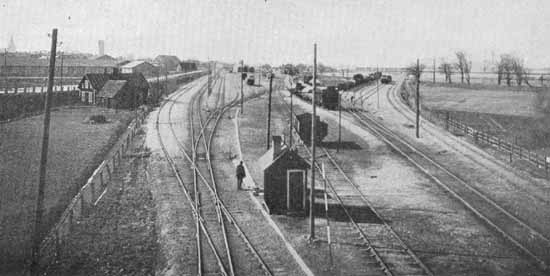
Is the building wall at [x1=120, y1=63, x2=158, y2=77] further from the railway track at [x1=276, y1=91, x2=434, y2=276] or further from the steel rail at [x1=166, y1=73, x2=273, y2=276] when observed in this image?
the railway track at [x1=276, y1=91, x2=434, y2=276]

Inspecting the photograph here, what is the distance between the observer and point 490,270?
1476cm

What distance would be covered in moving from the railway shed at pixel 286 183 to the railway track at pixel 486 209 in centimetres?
765

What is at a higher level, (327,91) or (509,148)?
(327,91)

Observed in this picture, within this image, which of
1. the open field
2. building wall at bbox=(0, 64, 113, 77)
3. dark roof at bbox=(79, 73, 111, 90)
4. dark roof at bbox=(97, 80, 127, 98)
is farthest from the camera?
building wall at bbox=(0, 64, 113, 77)

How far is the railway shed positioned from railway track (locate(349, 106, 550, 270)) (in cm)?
765

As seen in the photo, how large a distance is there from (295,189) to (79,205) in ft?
32.7

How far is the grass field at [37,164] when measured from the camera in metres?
18.5

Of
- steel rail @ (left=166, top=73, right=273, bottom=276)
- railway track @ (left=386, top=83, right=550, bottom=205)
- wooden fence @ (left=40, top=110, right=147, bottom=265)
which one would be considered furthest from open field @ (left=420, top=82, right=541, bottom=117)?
wooden fence @ (left=40, top=110, right=147, bottom=265)

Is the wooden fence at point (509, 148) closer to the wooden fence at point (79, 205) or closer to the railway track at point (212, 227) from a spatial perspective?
the railway track at point (212, 227)

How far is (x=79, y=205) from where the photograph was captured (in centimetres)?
2191

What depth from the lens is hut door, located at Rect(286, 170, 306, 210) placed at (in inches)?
795

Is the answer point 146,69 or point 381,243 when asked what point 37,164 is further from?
point 146,69

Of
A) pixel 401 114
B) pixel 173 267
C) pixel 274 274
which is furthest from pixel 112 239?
pixel 401 114

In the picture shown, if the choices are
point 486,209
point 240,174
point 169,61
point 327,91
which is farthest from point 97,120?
point 169,61
